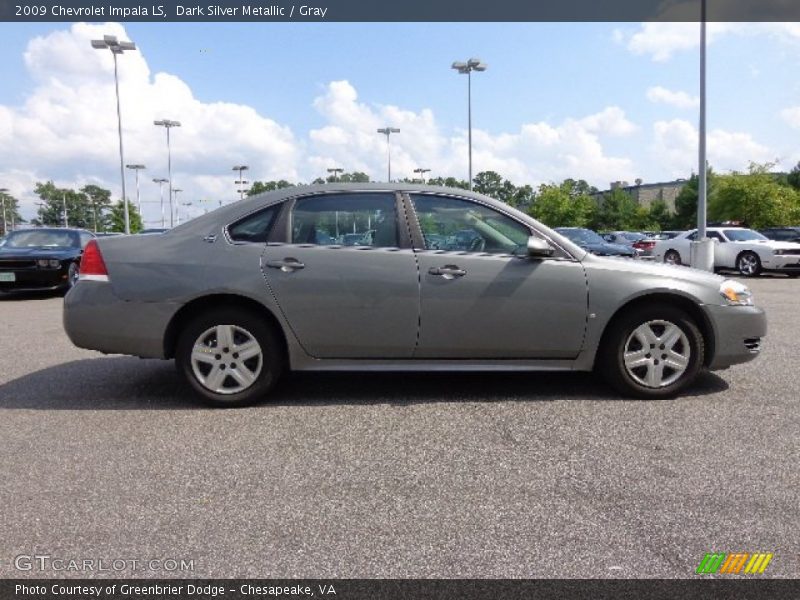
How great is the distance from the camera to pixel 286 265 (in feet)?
14.1

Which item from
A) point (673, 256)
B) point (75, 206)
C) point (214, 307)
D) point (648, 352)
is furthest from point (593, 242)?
point (75, 206)

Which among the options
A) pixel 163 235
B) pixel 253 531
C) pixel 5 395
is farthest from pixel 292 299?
pixel 5 395

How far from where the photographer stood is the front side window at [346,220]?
4.41 meters

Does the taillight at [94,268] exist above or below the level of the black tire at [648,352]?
above

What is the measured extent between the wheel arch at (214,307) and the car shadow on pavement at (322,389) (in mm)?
466

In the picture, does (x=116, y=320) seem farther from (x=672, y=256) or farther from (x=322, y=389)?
(x=672, y=256)

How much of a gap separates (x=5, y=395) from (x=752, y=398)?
18.4 ft

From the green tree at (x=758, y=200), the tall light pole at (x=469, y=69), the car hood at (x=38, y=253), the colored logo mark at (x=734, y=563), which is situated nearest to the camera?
the colored logo mark at (x=734, y=563)

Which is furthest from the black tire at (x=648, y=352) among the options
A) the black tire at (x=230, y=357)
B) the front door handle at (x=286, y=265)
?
the black tire at (x=230, y=357)

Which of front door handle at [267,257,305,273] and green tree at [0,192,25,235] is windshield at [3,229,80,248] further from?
green tree at [0,192,25,235]

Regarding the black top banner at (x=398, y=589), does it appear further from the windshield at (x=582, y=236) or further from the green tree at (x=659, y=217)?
the green tree at (x=659, y=217)

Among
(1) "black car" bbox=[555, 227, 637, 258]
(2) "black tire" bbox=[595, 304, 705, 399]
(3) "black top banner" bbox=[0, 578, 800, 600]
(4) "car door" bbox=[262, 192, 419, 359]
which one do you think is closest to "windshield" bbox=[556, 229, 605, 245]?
(1) "black car" bbox=[555, 227, 637, 258]

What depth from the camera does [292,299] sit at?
430 centimetres

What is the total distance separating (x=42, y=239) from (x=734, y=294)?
1388 cm
